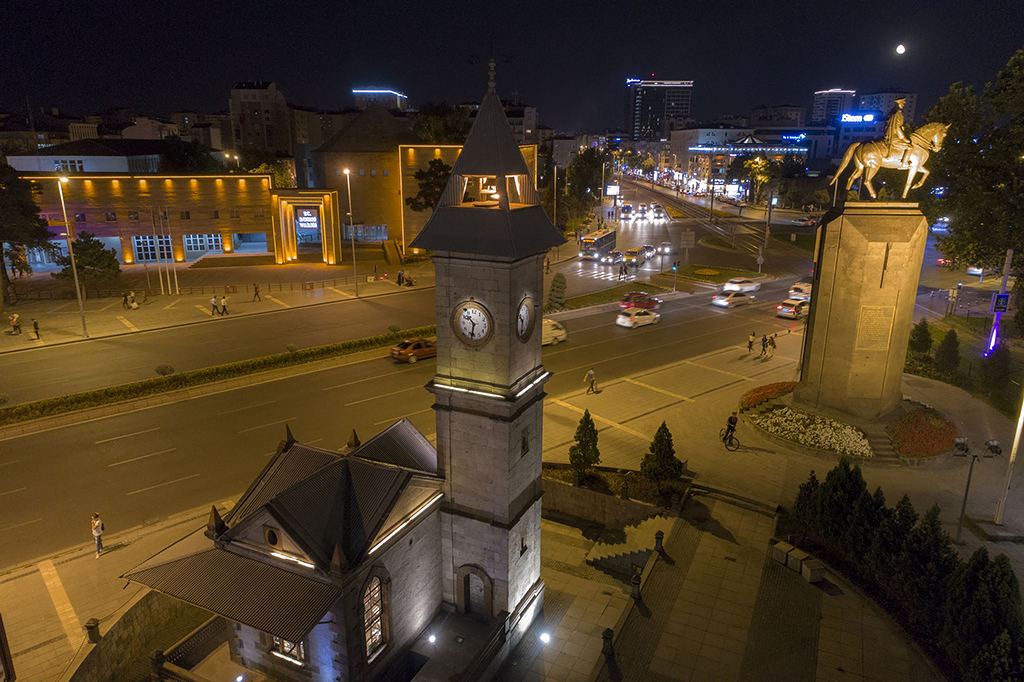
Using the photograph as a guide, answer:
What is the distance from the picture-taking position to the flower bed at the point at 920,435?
88.3 feet

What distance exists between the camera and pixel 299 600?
1389cm

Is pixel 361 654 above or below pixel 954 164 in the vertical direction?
below

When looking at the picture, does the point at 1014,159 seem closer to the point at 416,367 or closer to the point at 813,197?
the point at 416,367

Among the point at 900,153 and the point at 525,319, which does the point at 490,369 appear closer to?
the point at 525,319

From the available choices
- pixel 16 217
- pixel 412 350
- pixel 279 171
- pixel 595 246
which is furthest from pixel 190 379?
pixel 279 171

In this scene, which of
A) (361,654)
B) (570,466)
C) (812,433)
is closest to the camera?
(361,654)

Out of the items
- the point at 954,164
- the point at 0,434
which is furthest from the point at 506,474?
the point at 954,164

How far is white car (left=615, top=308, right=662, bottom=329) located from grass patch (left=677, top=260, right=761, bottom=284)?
18102 millimetres

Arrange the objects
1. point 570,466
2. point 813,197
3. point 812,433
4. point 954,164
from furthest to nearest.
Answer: point 813,197 → point 954,164 → point 812,433 → point 570,466

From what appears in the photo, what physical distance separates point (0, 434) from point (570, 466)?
85.7ft

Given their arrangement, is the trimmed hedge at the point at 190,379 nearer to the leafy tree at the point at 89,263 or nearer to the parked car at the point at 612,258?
the leafy tree at the point at 89,263

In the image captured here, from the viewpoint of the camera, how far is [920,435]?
89.9 feet

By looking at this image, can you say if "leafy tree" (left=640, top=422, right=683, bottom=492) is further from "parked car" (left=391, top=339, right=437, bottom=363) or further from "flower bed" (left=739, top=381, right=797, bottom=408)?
"parked car" (left=391, top=339, right=437, bottom=363)

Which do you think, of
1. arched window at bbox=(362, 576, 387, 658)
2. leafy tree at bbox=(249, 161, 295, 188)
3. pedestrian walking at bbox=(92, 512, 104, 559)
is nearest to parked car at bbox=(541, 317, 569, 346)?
pedestrian walking at bbox=(92, 512, 104, 559)
